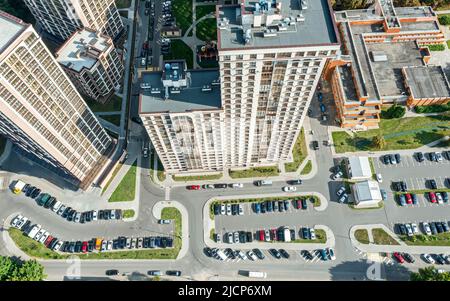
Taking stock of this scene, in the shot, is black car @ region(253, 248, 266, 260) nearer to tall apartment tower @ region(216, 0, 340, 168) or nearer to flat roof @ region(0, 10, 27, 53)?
tall apartment tower @ region(216, 0, 340, 168)

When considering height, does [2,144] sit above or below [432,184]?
above

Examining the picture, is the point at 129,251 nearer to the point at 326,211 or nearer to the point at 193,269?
the point at 193,269

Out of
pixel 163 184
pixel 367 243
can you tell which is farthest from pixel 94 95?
pixel 367 243

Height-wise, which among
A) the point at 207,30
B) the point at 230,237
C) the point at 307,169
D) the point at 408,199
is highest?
the point at 207,30

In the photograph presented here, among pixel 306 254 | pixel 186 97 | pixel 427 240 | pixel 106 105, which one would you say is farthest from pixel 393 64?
pixel 106 105

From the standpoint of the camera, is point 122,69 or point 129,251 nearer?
point 129,251

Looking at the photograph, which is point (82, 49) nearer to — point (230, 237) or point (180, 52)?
point (180, 52)
